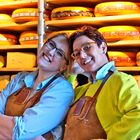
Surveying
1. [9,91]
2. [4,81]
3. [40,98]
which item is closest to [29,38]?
[4,81]

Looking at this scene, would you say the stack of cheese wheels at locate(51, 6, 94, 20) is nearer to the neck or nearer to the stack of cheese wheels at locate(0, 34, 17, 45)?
the stack of cheese wheels at locate(0, 34, 17, 45)

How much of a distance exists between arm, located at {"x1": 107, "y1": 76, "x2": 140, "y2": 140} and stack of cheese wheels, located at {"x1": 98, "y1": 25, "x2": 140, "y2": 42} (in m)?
1.19

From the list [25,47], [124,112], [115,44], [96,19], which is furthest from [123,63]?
[124,112]

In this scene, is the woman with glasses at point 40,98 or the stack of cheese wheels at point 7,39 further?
the stack of cheese wheels at point 7,39

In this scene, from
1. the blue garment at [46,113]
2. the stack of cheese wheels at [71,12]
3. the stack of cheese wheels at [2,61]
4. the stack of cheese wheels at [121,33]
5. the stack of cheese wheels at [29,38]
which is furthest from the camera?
the stack of cheese wheels at [2,61]

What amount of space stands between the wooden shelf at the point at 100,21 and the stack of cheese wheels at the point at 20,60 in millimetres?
318

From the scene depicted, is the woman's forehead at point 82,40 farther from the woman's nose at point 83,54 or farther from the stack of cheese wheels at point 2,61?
the stack of cheese wheels at point 2,61

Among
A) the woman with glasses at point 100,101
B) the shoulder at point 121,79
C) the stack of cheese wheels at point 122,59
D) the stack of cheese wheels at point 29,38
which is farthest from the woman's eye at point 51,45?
the stack of cheese wheels at point 29,38

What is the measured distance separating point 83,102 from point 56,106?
13 cm

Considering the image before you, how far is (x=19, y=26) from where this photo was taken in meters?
2.83

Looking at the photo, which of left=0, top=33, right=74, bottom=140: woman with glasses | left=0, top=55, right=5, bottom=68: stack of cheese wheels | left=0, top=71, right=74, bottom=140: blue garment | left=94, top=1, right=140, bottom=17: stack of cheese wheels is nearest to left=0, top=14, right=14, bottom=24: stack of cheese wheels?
left=0, top=55, right=5, bottom=68: stack of cheese wheels

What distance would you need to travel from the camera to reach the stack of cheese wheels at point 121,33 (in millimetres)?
2426

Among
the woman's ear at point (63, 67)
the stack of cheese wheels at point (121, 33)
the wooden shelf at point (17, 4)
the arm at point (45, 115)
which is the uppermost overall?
the wooden shelf at point (17, 4)

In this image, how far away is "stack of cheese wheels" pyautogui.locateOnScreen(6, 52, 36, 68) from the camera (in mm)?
2746
